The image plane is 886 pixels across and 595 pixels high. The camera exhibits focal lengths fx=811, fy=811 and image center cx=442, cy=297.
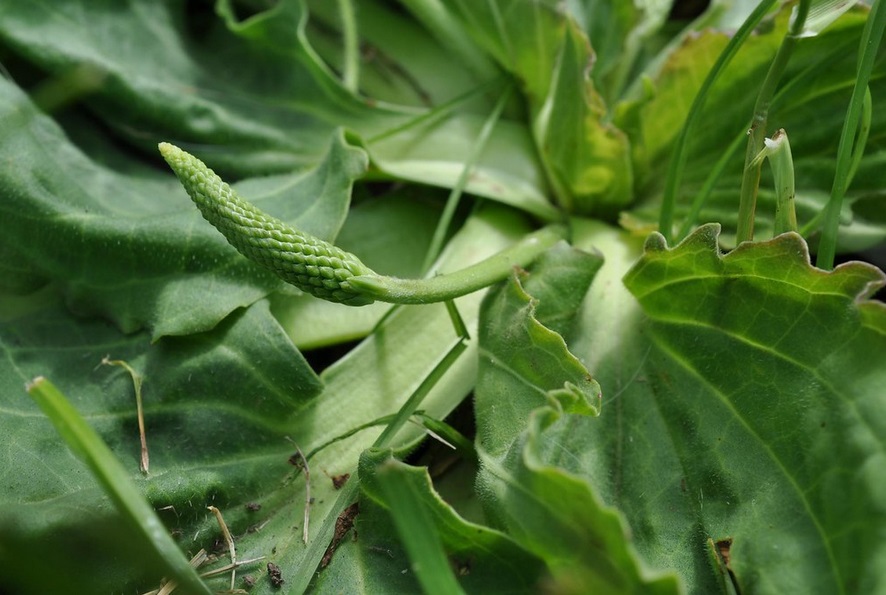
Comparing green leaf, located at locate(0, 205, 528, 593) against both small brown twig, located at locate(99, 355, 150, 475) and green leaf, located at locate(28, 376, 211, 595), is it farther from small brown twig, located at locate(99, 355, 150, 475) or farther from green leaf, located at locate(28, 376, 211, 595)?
green leaf, located at locate(28, 376, 211, 595)

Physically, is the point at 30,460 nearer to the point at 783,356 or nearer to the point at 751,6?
the point at 783,356

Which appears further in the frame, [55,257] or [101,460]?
[55,257]

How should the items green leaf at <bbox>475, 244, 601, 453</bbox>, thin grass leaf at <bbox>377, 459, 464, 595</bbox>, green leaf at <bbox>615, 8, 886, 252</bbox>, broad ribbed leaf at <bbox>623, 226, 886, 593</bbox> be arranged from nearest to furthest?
thin grass leaf at <bbox>377, 459, 464, 595</bbox> → broad ribbed leaf at <bbox>623, 226, 886, 593</bbox> → green leaf at <bbox>475, 244, 601, 453</bbox> → green leaf at <bbox>615, 8, 886, 252</bbox>

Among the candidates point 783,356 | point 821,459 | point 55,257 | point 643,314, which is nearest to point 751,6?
point 643,314

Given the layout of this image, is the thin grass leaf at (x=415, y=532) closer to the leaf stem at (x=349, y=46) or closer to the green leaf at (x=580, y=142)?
the green leaf at (x=580, y=142)

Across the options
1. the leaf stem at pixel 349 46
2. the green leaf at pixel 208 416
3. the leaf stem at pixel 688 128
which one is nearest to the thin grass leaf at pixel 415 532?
the green leaf at pixel 208 416

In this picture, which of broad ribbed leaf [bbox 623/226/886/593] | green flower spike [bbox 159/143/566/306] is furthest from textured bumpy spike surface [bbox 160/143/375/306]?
broad ribbed leaf [bbox 623/226/886/593]
